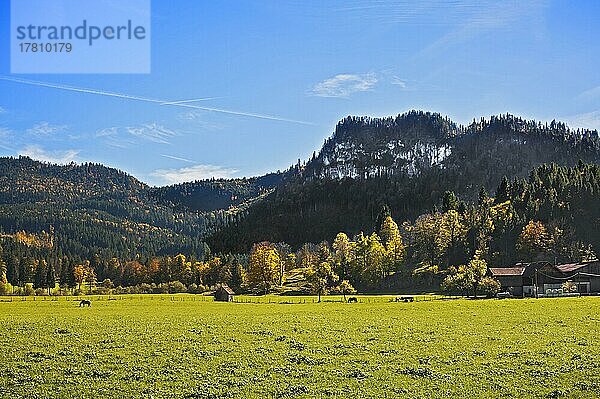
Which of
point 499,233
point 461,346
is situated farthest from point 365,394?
point 499,233

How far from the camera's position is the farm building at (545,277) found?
336 feet

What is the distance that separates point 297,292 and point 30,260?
98.1 metres

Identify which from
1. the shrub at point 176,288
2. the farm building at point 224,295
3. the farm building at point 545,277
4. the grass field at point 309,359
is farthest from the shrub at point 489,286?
the shrub at point 176,288

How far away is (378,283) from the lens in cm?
12900

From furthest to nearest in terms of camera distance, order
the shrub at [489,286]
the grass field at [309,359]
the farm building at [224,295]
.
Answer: the farm building at [224,295], the shrub at [489,286], the grass field at [309,359]

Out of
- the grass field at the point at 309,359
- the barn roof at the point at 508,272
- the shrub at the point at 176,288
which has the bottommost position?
the shrub at the point at 176,288

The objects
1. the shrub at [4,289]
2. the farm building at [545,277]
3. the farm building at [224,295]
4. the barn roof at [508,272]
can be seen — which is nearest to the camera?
the farm building at [545,277]

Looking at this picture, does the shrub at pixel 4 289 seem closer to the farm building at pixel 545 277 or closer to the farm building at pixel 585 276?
the farm building at pixel 545 277

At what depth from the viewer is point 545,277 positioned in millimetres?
106438

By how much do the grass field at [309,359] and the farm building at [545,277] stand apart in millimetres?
53224

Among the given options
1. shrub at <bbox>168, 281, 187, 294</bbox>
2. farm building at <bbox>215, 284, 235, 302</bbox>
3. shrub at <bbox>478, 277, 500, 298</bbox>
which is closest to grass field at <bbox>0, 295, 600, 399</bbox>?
shrub at <bbox>478, 277, 500, 298</bbox>

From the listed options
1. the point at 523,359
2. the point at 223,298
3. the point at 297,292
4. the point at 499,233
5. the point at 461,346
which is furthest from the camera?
the point at 499,233

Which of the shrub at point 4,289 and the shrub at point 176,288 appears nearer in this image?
the shrub at point 4,289

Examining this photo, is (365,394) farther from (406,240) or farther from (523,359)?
(406,240)
